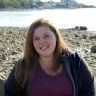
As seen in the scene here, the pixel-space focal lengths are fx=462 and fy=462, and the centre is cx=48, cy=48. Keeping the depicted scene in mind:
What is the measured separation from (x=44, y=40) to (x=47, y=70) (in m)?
0.27

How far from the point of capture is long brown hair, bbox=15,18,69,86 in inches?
152

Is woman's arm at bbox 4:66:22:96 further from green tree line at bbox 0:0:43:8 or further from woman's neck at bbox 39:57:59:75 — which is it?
green tree line at bbox 0:0:43:8

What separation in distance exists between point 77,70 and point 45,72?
10.7 inches

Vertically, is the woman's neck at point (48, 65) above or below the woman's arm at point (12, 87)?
above

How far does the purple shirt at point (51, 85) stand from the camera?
3.82 meters

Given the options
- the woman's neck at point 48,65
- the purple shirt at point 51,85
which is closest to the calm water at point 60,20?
the woman's neck at point 48,65

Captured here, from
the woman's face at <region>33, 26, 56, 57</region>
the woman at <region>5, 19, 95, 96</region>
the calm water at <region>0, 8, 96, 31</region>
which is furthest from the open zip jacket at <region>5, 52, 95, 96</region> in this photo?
the calm water at <region>0, 8, 96, 31</region>

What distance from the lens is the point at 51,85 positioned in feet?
12.7

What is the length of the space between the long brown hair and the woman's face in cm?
3

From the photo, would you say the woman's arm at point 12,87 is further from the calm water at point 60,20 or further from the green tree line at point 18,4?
the green tree line at point 18,4

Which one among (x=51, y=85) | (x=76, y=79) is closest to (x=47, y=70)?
(x=51, y=85)

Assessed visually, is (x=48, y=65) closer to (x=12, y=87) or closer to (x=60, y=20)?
(x=12, y=87)

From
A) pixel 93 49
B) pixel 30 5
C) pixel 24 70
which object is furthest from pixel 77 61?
pixel 30 5

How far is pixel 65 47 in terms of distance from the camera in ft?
13.2
